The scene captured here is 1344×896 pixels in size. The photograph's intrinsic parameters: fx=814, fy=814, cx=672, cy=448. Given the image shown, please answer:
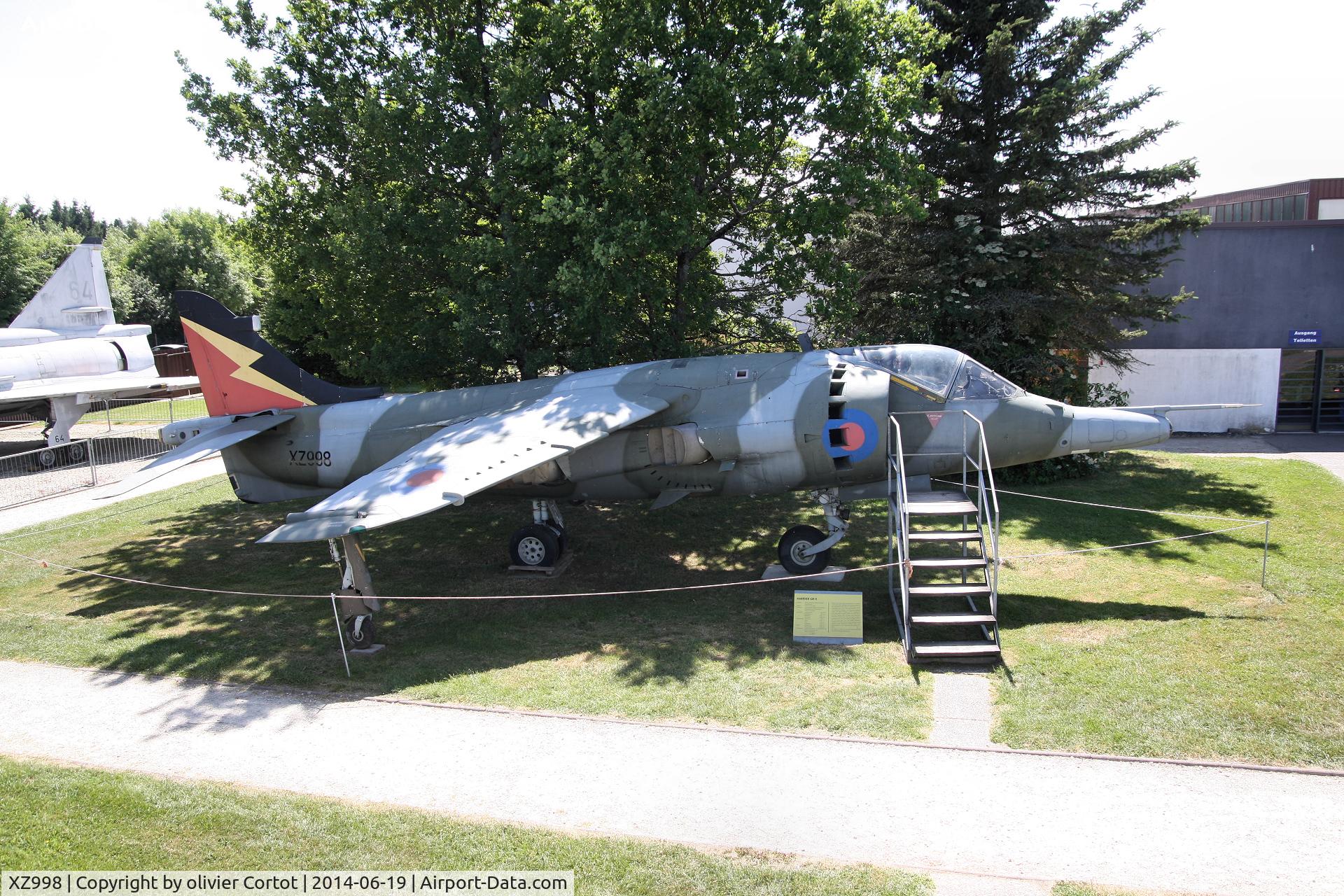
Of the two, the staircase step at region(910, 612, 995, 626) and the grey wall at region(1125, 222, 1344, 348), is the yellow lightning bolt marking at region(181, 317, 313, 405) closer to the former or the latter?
the staircase step at region(910, 612, 995, 626)

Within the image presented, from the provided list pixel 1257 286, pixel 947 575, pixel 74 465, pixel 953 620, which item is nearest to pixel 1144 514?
pixel 947 575

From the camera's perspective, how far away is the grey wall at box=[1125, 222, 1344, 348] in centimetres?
2461

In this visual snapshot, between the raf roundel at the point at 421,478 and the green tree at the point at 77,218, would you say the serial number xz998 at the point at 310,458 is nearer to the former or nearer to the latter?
the raf roundel at the point at 421,478

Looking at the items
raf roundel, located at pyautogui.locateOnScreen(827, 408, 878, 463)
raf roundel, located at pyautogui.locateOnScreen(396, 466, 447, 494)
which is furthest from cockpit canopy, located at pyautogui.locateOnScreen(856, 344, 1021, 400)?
raf roundel, located at pyautogui.locateOnScreen(396, 466, 447, 494)

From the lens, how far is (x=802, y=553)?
12.0 meters

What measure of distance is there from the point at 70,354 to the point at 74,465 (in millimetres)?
4985

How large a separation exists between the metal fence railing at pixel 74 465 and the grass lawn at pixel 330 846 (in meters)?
15.7

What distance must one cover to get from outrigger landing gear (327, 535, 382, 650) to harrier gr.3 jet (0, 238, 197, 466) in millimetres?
19627

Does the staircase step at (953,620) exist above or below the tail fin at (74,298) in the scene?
below

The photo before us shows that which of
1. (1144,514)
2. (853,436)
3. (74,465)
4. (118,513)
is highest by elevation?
(853,436)

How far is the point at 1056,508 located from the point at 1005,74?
945 centimetres

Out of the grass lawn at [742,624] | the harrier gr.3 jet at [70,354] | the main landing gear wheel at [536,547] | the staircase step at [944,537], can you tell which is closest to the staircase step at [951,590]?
the staircase step at [944,537]

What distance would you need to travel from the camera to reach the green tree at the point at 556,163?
14.1 m

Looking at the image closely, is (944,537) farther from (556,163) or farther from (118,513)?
(118,513)
